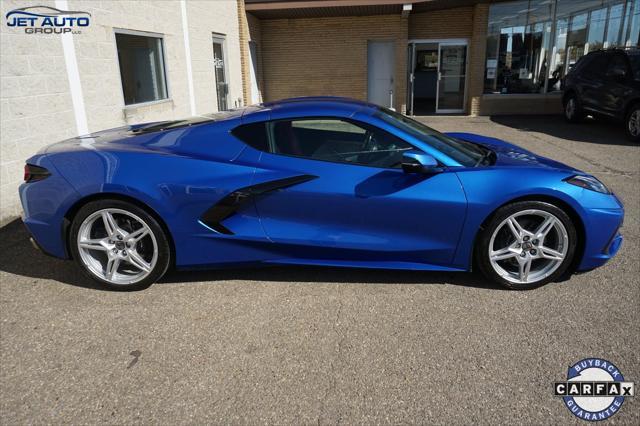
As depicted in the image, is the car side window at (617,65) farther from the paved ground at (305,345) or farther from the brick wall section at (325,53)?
the paved ground at (305,345)

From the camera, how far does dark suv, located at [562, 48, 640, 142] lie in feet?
32.5

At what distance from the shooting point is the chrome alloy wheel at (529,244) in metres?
3.42

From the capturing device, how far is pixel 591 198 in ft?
11.2

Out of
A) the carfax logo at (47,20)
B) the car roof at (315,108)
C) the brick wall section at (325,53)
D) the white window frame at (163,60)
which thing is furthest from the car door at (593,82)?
the carfax logo at (47,20)

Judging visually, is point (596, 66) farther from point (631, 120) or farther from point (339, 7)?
point (339, 7)

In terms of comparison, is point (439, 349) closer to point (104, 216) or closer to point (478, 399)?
point (478, 399)

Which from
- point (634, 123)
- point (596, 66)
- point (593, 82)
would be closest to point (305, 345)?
point (634, 123)

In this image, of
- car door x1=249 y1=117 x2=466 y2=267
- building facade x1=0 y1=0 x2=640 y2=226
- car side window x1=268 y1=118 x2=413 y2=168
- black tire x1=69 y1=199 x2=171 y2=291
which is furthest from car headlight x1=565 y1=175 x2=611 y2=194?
building facade x1=0 y1=0 x2=640 y2=226

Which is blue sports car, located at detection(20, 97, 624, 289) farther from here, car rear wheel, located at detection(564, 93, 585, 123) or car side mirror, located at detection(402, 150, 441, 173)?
car rear wheel, located at detection(564, 93, 585, 123)

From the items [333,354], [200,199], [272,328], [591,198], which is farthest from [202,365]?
[591,198]

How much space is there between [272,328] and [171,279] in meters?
1.20

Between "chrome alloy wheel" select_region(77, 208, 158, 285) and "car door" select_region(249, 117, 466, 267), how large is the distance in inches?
37.2

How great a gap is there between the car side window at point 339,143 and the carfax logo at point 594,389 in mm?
1712

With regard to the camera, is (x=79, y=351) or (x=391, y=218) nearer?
(x=79, y=351)
